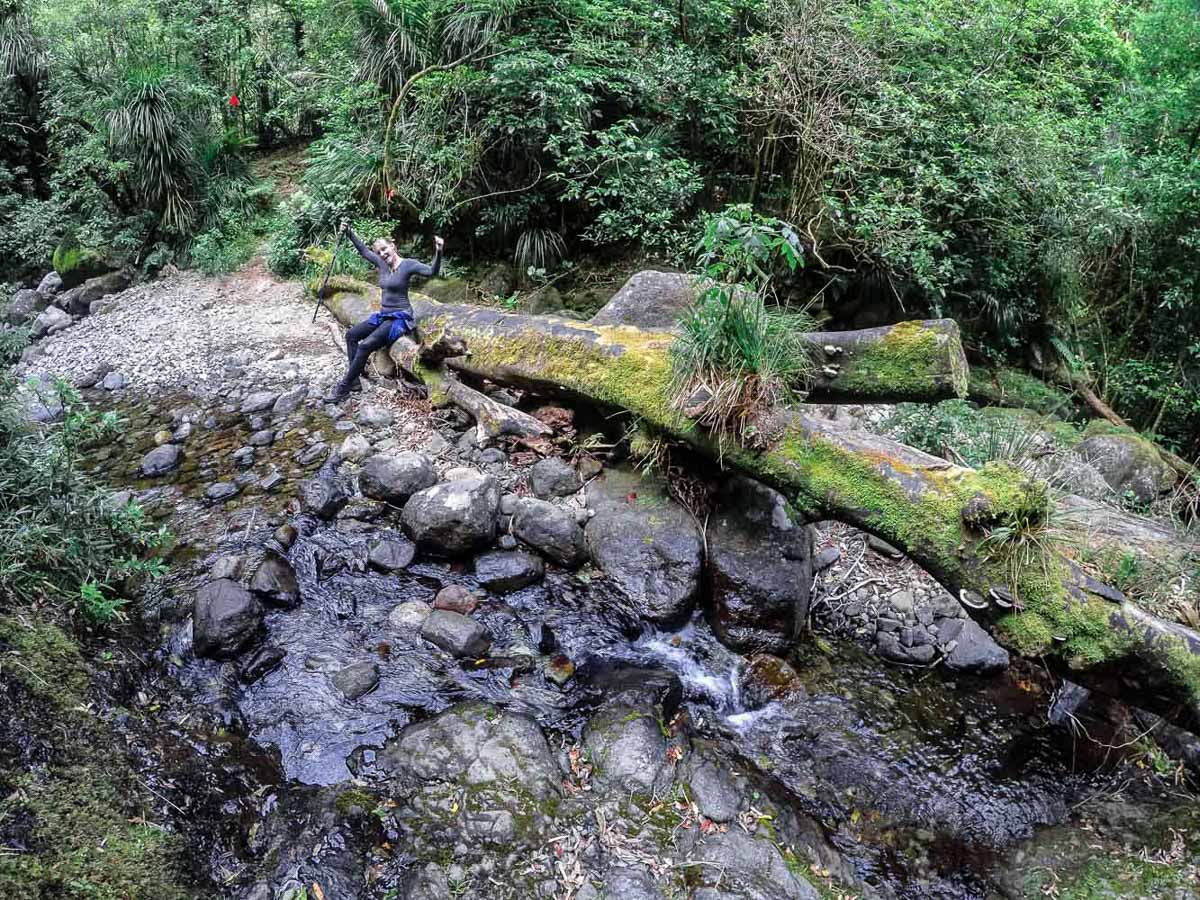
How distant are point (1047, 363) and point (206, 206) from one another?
44.1 ft

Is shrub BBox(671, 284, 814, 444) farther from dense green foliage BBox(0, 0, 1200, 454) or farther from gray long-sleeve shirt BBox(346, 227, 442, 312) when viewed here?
dense green foliage BBox(0, 0, 1200, 454)

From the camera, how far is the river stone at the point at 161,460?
248 inches

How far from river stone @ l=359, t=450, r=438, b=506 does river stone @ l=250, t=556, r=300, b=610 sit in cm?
99

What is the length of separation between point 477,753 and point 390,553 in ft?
6.40

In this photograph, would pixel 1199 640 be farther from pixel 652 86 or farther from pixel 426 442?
pixel 652 86

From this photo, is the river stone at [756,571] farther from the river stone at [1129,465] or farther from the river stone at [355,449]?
the river stone at [1129,465]

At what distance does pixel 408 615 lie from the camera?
483 cm

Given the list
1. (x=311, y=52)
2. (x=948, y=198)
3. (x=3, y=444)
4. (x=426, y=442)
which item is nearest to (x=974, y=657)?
(x=426, y=442)

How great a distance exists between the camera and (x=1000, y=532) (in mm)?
3764

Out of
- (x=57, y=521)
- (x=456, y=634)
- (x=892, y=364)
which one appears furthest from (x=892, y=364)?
(x=57, y=521)

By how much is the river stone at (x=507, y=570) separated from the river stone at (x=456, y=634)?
42 centimetres

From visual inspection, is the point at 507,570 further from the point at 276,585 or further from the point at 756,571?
the point at 756,571

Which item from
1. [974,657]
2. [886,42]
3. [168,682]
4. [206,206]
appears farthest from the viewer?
[206,206]

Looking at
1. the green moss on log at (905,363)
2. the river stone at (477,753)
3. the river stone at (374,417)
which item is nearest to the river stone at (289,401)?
the river stone at (374,417)
